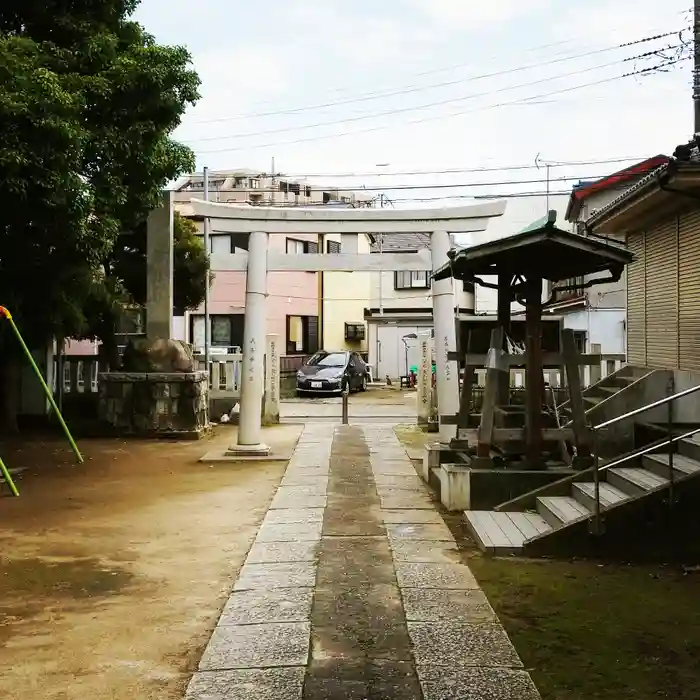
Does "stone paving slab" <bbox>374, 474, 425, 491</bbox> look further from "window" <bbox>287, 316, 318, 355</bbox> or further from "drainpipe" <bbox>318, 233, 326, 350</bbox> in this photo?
"drainpipe" <bbox>318, 233, 326, 350</bbox>

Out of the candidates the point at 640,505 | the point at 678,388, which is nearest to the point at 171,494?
the point at 640,505

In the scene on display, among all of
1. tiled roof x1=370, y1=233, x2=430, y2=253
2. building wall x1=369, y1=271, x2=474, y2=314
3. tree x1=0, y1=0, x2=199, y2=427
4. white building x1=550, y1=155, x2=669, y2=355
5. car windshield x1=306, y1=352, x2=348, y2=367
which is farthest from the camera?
tiled roof x1=370, y1=233, x2=430, y2=253

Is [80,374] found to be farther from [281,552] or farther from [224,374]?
[281,552]

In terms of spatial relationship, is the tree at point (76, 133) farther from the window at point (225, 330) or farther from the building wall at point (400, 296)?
the building wall at point (400, 296)

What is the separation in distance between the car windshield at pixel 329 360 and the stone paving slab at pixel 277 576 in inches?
929

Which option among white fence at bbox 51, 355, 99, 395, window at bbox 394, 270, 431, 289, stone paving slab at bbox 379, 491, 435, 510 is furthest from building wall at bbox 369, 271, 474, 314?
stone paving slab at bbox 379, 491, 435, 510

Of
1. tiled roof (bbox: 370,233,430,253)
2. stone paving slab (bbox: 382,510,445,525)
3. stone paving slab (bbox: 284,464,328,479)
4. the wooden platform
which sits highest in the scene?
tiled roof (bbox: 370,233,430,253)

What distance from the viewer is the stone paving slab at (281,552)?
6.68 meters

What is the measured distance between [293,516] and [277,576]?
2184 mm

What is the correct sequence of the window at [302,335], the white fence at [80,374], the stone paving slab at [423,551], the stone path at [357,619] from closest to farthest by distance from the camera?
the stone path at [357,619], the stone paving slab at [423,551], the white fence at [80,374], the window at [302,335]

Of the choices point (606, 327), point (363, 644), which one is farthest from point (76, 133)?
point (606, 327)

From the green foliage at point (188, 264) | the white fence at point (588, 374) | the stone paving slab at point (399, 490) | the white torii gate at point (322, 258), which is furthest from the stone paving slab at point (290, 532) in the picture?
the green foliage at point (188, 264)

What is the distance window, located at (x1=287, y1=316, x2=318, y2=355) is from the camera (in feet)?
120

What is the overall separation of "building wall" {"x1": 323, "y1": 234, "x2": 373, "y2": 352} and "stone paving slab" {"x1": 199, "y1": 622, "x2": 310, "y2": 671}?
34.5 metres
